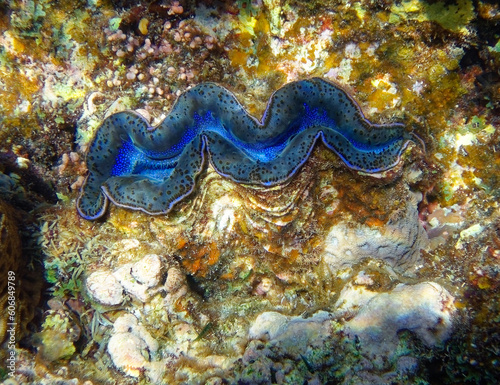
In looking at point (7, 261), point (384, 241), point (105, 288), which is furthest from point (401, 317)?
point (7, 261)

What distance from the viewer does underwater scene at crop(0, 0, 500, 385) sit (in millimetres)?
2754

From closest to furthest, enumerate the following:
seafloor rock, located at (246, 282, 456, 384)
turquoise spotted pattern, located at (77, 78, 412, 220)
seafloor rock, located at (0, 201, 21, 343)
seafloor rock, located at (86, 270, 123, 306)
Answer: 1. seafloor rock, located at (246, 282, 456, 384)
2. seafloor rock, located at (0, 201, 21, 343)
3. turquoise spotted pattern, located at (77, 78, 412, 220)
4. seafloor rock, located at (86, 270, 123, 306)

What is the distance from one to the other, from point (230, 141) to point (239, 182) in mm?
535

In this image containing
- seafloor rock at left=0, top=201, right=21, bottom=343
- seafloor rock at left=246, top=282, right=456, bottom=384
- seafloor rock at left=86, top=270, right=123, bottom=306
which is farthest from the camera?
seafloor rock at left=86, top=270, right=123, bottom=306

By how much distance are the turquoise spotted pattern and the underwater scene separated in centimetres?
2

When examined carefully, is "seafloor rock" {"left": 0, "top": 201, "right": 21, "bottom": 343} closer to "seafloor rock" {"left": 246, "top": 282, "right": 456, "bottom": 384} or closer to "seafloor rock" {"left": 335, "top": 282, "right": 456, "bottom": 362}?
"seafloor rock" {"left": 246, "top": 282, "right": 456, "bottom": 384}

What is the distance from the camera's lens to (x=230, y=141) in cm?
322

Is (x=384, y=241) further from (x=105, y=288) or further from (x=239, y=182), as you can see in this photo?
(x=105, y=288)

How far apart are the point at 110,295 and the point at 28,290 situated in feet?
2.83

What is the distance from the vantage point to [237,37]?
3111mm

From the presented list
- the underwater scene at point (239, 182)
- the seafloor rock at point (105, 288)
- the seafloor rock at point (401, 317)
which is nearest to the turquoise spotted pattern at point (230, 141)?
the underwater scene at point (239, 182)

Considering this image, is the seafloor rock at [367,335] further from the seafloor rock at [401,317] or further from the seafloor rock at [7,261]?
the seafloor rock at [7,261]

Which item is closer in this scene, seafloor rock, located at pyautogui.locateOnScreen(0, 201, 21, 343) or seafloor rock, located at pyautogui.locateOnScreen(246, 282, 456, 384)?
seafloor rock, located at pyautogui.locateOnScreen(246, 282, 456, 384)

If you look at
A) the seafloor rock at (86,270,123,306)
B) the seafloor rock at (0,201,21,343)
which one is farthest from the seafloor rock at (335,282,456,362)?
the seafloor rock at (0,201,21,343)
